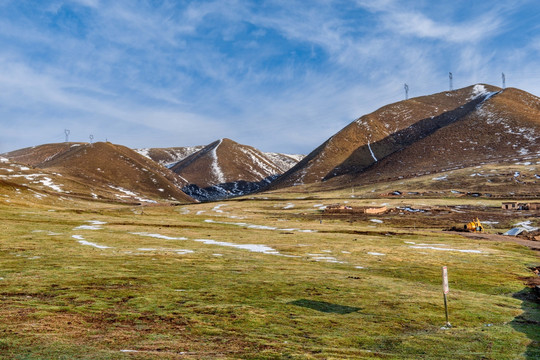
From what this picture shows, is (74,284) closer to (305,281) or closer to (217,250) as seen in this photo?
(305,281)

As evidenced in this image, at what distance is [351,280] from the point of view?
3038 cm

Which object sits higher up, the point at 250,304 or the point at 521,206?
the point at 521,206

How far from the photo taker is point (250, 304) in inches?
869

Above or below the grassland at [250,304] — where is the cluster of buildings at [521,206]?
above

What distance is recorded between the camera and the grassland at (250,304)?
14750 mm

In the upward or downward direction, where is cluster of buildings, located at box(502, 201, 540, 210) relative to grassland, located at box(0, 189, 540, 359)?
upward

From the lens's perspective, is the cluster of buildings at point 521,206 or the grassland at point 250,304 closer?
the grassland at point 250,304

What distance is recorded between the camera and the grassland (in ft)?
48.4

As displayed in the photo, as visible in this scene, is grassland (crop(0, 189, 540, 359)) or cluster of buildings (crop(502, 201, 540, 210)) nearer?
grassland (crop(0, 189, 540, 359))

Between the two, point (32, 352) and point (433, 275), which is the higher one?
point (32, 352)

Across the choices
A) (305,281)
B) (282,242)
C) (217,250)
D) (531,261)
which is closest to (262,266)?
(305,281)

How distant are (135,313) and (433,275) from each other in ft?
91.3

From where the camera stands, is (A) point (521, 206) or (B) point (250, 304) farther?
(A) point (521, 206)

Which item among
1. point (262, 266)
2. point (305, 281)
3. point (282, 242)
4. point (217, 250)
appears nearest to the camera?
point (305, 281)
